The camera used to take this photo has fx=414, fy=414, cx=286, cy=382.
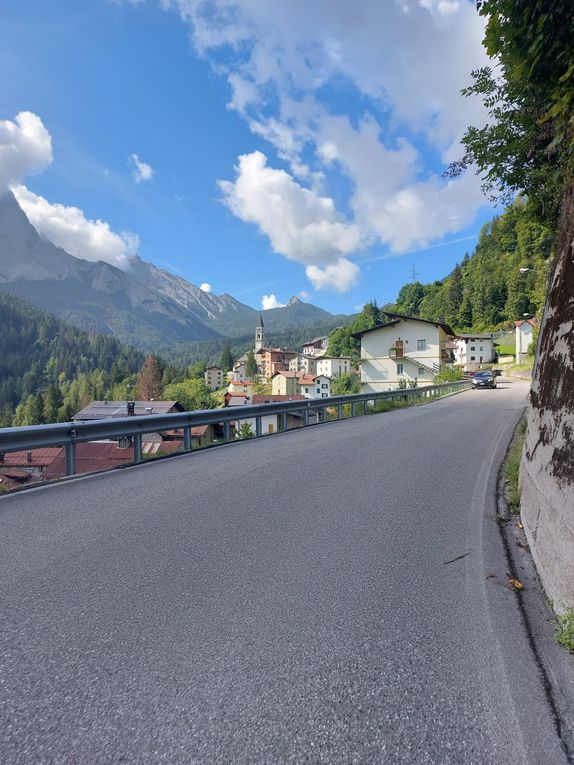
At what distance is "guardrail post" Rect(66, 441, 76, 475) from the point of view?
6832 mm

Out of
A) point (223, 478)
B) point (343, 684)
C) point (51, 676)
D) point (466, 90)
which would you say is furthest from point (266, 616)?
point (466, 90)

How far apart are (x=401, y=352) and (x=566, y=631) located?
1956 inches

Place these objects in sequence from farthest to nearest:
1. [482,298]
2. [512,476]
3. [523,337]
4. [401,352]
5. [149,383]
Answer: [482,298] < [149,383] < [523,337] < [401,352] < [512,476]

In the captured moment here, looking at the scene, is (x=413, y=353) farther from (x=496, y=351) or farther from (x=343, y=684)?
(x=496, y=351)

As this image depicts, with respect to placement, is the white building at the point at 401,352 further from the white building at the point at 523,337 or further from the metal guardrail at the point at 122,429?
the white building at the point at 523,337

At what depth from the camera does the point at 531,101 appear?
6.83 metres

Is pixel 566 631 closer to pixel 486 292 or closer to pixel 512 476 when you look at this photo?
pixel 512 476

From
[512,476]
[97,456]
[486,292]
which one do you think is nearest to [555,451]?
[512,476]

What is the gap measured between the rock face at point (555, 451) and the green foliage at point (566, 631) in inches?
2.4

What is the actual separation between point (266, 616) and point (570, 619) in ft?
5.95

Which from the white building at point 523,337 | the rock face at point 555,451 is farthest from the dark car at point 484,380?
the white building at point 523,337

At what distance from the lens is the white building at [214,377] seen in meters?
166

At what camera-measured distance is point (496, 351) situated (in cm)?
9900

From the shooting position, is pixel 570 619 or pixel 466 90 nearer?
pixel 570 619
